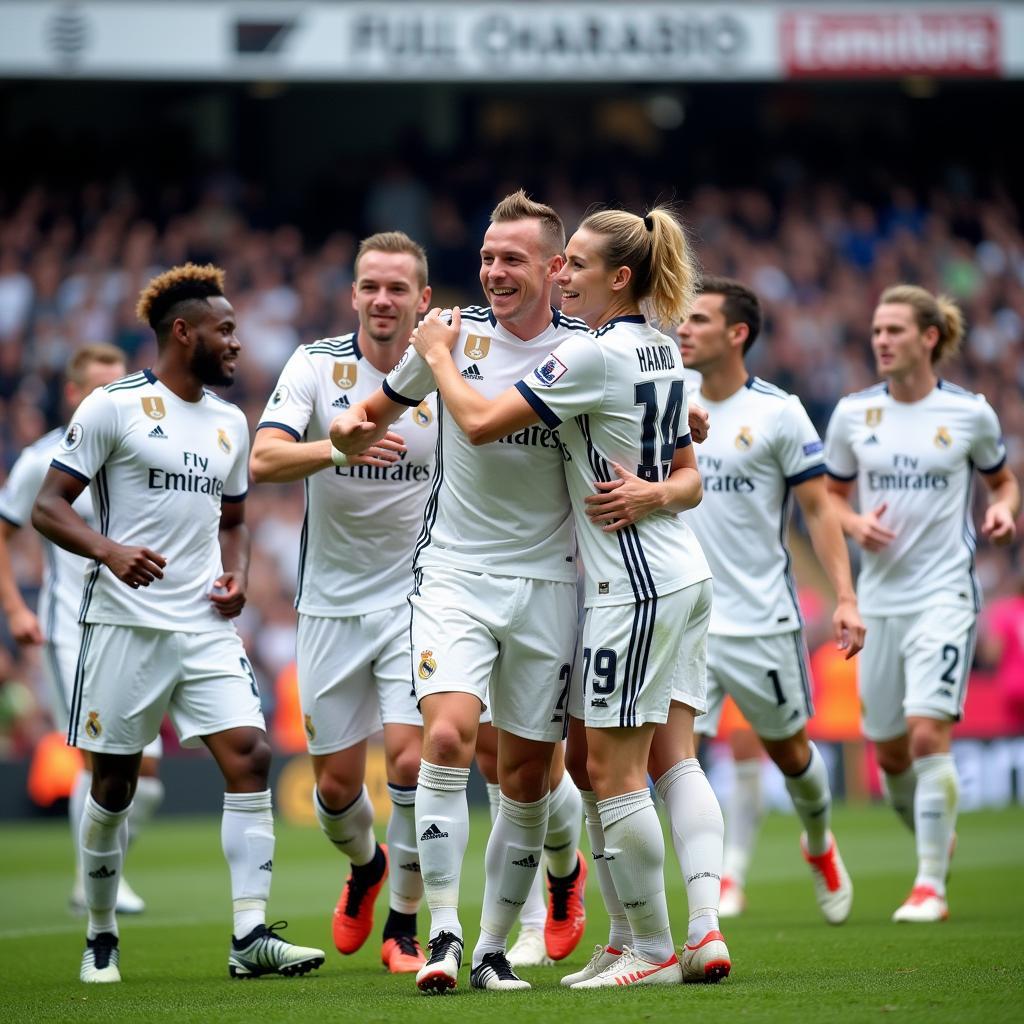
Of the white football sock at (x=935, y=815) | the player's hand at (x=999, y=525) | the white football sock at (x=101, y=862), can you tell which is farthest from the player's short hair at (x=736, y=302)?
the white football sock at (x=101, y=862)

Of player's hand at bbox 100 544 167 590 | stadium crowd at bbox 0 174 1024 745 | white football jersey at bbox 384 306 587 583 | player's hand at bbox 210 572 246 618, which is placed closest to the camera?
white football jersey at bbox 384 306 587 583

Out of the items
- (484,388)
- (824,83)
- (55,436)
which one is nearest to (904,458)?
(484,388)

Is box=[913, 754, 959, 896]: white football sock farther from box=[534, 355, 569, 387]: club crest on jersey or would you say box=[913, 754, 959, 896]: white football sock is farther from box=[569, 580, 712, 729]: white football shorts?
box=[534, 355, 569, 387]: club crest on jersey

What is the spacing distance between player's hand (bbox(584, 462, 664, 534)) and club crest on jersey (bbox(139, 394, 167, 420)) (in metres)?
2.09

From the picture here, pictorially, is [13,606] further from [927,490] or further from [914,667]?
[927,490]

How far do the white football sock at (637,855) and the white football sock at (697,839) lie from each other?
0.12 meters

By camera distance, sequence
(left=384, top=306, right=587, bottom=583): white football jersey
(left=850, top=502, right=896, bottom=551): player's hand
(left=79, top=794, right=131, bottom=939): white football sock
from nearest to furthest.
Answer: (left=384, top=306, right=587, bottom=583): white football jersey
(left=79, top=794, right=131, bottom=939): white football sock
(left=850, top=502, right=896, bottom=551): player's hand

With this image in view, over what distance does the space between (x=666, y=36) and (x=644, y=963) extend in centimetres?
1921

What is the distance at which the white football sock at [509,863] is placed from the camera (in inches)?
241

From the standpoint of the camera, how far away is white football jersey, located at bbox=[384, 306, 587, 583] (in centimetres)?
608

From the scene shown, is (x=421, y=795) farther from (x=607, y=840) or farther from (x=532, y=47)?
(x=532, y=47)

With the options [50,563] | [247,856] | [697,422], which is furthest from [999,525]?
[50,563]

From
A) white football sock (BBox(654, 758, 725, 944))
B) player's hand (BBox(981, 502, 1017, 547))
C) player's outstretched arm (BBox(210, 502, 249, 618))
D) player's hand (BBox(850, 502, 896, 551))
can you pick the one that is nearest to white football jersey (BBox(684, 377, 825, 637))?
player's hand (BBox(850, 502, 896, 551))

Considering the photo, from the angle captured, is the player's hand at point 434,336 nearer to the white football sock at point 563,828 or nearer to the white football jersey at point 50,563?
the white football sock at point 563,828
